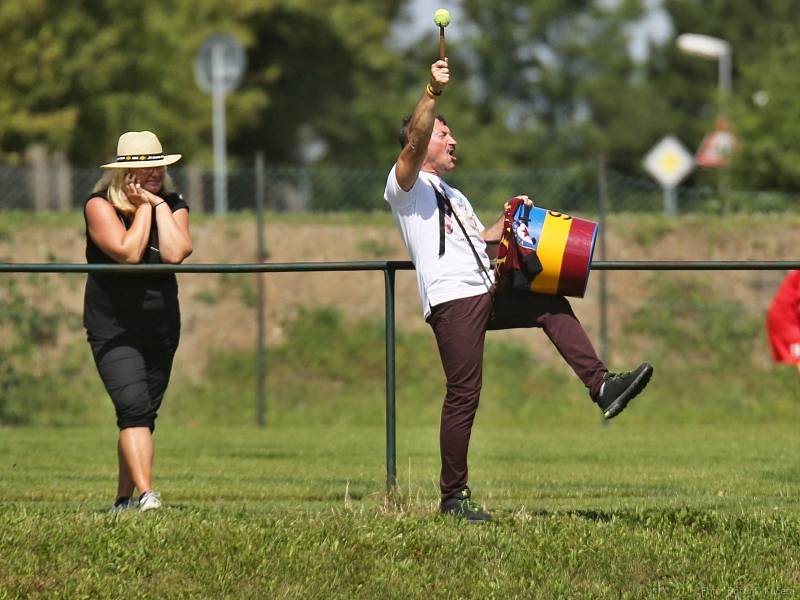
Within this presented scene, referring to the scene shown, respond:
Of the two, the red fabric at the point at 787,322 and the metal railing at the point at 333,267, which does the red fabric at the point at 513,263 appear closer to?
the metal railing at the point at 333,267

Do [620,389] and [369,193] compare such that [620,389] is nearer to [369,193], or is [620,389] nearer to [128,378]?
[128,378]

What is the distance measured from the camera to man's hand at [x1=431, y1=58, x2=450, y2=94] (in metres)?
7.76

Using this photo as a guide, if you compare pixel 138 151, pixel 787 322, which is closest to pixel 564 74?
pixel 787 322

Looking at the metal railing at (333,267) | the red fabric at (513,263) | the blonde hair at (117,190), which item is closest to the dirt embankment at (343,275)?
the blonde hair at (117,190)

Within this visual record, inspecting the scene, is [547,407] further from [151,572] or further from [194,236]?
[151,572]

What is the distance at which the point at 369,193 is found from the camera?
2748 cm

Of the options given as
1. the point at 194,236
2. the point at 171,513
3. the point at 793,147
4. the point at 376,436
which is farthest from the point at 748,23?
the point at 171,513

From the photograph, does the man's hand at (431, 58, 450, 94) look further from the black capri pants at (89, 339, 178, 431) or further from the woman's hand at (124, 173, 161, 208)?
the black capri pants at (89, 339, 178, 431)

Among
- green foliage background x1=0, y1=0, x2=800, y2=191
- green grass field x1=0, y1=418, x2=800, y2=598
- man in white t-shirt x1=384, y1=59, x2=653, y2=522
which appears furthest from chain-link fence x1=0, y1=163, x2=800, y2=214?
man in white t-shirt x1=384, y1=59, x2=653, y2=522

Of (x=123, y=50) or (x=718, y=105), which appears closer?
(x=718, y=105)

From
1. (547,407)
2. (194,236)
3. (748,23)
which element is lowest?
(547,407)

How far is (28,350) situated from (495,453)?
7048 millimetres

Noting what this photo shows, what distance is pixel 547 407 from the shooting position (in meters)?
18.1

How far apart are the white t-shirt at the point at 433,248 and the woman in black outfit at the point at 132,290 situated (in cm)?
125
